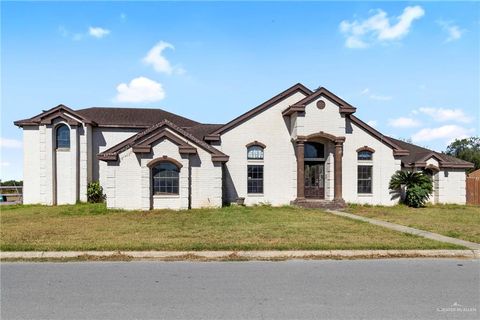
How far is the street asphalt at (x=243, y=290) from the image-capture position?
5398mm

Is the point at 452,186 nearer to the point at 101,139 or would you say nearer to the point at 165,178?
the point at 165,178

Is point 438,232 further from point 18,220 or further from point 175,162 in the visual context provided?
point 18,220

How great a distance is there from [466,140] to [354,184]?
84635mm

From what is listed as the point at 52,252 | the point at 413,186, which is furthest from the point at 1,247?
the point at 413,186

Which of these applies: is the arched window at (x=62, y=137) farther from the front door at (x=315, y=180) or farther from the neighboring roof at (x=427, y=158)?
the neighboring roof at (x=427, y=158)

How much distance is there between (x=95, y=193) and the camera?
986 inches

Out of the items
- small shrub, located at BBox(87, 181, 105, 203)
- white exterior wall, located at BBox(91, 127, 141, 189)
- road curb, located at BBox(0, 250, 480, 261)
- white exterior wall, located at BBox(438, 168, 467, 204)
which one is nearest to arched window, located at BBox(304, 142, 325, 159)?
white exterior wall, located at BBox(438, 168, 467, 204)

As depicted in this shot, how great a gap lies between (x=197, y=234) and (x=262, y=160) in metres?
12.5

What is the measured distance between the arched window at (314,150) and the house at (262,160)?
6 cm

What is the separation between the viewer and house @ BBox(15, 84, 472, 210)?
842 inches

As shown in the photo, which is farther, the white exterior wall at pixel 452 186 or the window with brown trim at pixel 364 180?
the white exterior wall at pixel 452 186

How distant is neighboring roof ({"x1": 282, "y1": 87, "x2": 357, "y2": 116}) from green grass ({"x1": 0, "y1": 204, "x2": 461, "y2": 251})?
330 inches

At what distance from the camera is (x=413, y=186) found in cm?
2417

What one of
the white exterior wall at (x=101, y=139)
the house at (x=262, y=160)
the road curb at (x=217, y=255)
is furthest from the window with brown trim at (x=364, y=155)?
the road curb at (x=217, y=255)
